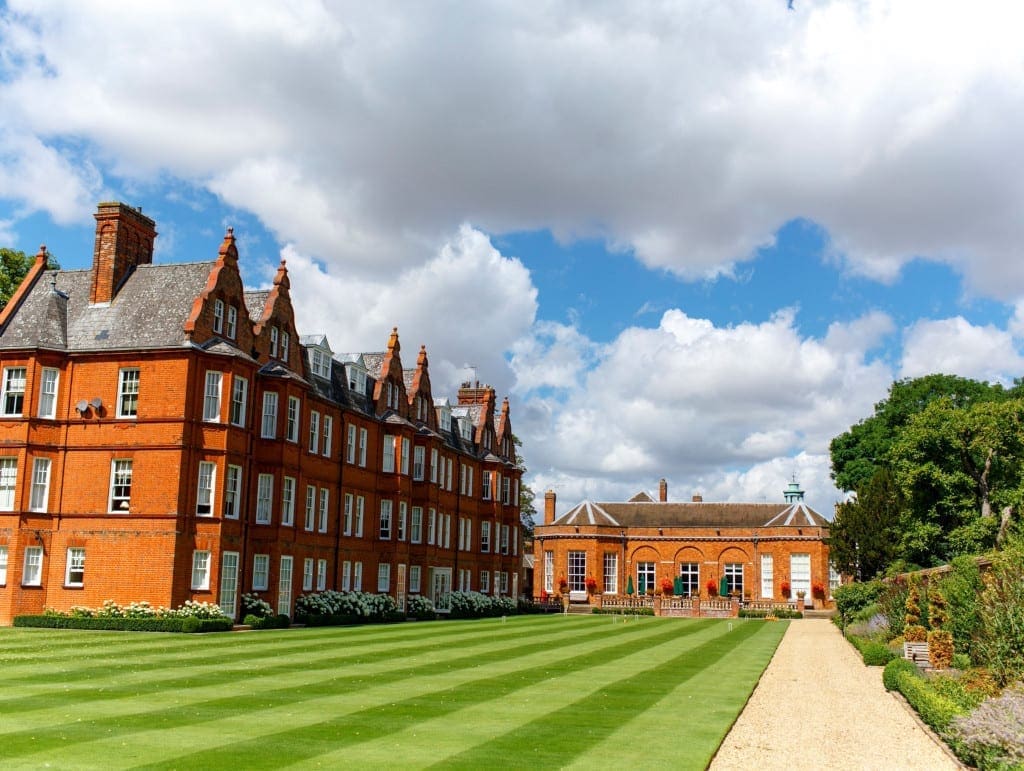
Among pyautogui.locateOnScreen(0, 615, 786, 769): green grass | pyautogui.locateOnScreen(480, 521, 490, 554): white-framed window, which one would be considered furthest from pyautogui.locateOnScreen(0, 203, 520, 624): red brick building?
pyautogui.locateOnScreen(480, 521, 490, 554): white-framed window

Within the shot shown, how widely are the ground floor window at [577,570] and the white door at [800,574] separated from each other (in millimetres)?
15489

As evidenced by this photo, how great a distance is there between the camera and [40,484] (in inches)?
1375

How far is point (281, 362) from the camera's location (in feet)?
130

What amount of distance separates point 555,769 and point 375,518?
3777cm

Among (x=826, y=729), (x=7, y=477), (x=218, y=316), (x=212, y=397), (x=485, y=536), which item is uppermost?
(x=218, y=316)

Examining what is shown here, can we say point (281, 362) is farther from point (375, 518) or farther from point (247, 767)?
point (247, 767)

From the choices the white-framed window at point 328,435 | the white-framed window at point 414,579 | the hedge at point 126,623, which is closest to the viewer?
the hedge at point 126,623

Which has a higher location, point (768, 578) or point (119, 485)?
point (119, 485)

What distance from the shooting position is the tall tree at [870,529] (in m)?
46.7

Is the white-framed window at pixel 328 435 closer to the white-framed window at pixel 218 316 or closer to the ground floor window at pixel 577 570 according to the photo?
the white-framed window at pixel 218 316

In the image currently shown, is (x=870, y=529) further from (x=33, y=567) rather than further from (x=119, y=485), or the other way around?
(x=33, y=567)

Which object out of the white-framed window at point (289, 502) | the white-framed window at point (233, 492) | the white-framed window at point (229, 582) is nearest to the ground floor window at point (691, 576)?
A: the white-framed window at point (289, 502)

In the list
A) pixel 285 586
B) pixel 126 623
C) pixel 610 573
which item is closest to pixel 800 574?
pixel 610 573

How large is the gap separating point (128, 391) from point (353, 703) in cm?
2328
